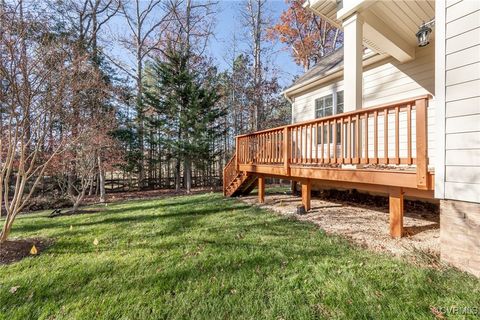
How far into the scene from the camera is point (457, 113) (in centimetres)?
253

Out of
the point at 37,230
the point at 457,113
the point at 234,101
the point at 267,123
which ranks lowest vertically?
the point at 37,230

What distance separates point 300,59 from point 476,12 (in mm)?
16428

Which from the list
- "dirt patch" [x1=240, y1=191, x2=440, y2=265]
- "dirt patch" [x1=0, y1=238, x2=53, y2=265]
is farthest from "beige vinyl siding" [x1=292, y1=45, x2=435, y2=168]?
"dirt patch" [x1=0, y1=238, x2=53, y2=265]

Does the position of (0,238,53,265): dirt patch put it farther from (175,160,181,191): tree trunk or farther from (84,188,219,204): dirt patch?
(175,160,181,191): tree trunk

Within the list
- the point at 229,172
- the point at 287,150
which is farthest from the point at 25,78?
the point at 229,172

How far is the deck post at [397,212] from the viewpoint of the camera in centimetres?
341

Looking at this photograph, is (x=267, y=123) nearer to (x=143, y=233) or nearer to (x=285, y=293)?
(x=143, y=233)

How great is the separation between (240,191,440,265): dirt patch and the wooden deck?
1.02ft

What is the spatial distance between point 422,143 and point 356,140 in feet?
2.88

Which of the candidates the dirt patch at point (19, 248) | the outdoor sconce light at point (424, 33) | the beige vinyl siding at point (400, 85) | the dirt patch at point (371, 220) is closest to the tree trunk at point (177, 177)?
the dirt patch at point (371, 220)

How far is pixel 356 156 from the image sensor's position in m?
3.59

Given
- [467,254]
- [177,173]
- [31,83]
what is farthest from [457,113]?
[177,173]

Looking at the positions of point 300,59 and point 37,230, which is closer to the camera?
point 37,230

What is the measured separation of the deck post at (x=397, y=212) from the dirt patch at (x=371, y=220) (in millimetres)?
115
